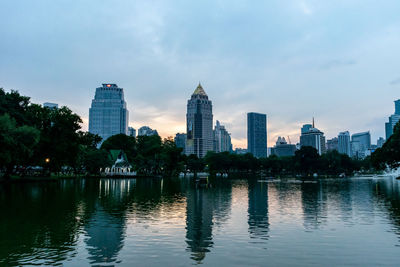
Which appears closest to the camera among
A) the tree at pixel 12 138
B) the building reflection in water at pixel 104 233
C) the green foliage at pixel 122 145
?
the building reflection in water at pixel 104 233

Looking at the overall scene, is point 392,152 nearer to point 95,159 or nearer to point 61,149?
point 61,149

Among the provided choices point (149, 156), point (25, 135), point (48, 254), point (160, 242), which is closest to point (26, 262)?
point (48, 254)

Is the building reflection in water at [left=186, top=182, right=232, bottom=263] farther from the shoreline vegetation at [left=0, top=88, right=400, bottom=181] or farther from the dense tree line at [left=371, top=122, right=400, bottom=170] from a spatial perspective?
the dense tree line at [left=371, top=122, right=400, bottom=170]

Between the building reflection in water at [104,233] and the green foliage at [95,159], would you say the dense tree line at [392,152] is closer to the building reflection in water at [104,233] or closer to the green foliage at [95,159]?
the building reflection in water at [104,233]

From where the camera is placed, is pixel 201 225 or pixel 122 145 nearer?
pixel 201 225

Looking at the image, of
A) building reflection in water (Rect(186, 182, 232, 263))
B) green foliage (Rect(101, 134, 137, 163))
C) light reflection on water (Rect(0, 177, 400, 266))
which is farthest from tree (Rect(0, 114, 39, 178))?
green foliage (Rect(101, 134, 137, 163))

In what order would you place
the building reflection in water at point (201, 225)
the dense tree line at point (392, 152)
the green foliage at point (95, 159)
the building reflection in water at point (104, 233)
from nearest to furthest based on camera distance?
1. the building reflection in water at point (104, 233)
2. the building reflection in water at point (201, 225)
3. the dense tree line at point (392, 152)
4. the green foliage at point (95, 159)

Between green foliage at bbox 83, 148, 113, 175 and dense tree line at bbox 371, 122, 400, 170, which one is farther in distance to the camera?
green foliage at bbox 83, 148, 113, 175

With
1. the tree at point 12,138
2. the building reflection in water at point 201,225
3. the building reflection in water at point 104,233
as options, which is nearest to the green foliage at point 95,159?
the tree at point 12,138

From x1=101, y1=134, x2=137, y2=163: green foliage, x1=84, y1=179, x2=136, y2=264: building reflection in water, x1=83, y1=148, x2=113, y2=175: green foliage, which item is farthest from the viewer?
x1=101, y1=134, x2=137, y2=163: green foliage

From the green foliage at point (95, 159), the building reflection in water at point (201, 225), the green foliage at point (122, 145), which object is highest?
the green foliage at point (122, 145)

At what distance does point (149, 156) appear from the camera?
498ft

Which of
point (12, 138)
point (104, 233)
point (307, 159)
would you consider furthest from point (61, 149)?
point (307, 159)

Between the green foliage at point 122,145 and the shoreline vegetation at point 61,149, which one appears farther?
the green foliage at point 122,145
